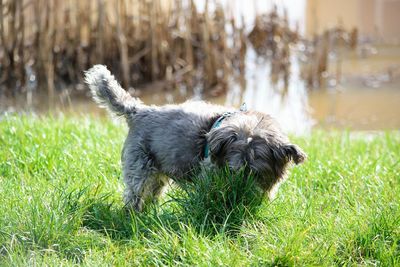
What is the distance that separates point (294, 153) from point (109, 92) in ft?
4.46

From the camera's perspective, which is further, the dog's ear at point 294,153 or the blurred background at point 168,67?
the blurred background at point 168,67

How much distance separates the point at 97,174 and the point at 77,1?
574cm

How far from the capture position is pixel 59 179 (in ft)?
14.9

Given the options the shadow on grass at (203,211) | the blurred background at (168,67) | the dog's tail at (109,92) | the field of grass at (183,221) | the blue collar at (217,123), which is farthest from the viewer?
the blurred background at (168,67)

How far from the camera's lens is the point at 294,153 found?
3.89 meters

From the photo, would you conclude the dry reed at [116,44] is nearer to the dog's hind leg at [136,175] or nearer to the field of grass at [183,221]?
the field of grass at [183,221]

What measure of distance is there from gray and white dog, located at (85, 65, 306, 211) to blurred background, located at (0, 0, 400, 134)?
4121 millimetres

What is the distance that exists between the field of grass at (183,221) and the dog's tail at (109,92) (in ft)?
1.77

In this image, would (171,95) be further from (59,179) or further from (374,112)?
(59,179)

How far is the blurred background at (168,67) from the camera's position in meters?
9.25

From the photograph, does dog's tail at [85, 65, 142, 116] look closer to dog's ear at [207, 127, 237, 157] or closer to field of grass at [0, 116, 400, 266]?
field of grass at [0, 116, 400, 266]

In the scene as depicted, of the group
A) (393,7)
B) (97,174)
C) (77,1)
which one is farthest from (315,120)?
(393,7)

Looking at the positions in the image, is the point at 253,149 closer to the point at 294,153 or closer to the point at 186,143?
the point at 294,153

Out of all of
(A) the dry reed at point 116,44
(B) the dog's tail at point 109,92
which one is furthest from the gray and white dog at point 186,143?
(A) the dry reed at point 116,44
